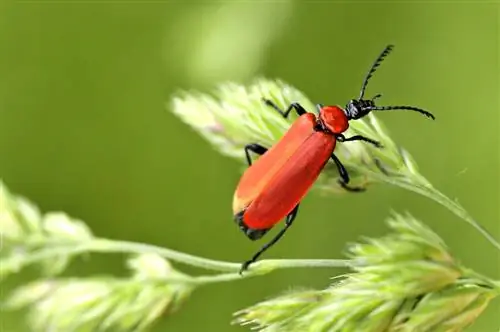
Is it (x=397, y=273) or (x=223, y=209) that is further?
(x=223, y=209)

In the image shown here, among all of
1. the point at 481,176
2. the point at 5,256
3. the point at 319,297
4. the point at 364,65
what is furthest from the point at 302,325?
the point at 364,65

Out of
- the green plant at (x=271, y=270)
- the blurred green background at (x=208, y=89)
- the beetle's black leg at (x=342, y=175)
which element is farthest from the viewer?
the blurred green background at (x=208, y=89)

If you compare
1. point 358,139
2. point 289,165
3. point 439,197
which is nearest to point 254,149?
point 289,165

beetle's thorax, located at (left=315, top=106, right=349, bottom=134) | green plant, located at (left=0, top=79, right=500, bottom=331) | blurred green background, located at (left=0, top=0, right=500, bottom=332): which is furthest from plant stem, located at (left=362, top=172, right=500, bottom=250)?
blurred green background, located at (left=0, top=0, right=500, bottom=332)

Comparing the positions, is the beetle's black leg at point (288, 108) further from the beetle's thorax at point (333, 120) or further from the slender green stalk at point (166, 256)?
the slender green stalk at point (166, 256)

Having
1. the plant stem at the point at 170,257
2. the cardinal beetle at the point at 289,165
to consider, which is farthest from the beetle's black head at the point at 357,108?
the plant stem at the point at 170,257

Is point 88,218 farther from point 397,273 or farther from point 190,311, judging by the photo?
point 397,273

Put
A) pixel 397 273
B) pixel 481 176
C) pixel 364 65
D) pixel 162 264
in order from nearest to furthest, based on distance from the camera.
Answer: pixel 397 273, pixel 162 264, pixel 481 176, pixel 364 65
